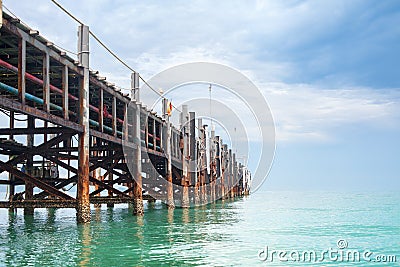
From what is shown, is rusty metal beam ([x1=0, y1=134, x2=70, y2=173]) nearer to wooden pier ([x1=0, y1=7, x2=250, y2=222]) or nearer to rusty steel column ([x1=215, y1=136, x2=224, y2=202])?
wooden pier ([x1=0, y1=7, x2=250, y2=222])

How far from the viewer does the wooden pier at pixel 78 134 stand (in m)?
17.8

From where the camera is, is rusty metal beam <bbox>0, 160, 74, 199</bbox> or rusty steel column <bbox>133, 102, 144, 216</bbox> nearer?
rusty metal beam <bbox>0, 160, 74, 199</bbox>

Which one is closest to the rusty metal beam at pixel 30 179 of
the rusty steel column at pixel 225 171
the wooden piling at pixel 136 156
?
the wooden piling at pixel 136 156

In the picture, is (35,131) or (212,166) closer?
(35,131)

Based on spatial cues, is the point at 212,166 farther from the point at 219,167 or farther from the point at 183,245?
the point at 183,245

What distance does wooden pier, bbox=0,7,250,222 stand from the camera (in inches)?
699

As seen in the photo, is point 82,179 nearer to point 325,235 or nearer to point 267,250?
point 267,250

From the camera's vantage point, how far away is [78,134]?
21.4 metres

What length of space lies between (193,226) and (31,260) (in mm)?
12160

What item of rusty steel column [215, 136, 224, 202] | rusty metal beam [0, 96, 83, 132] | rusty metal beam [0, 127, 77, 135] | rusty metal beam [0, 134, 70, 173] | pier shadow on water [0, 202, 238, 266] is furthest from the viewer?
rusty steel column [215, 136, 224, 202]

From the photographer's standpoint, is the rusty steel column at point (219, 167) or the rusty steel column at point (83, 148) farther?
the rusty steel column at point (219, 167)

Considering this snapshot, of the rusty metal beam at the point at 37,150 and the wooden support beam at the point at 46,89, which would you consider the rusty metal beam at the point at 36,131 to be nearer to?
the rusty metal beam at the point at 37,150

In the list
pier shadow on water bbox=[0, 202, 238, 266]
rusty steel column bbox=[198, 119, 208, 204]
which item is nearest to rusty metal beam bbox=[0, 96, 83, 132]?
pier shadow on water bbox=[0, 202, 238, 266]

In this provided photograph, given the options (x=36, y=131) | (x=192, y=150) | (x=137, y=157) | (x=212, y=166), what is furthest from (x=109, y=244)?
(x=212, y=166)
